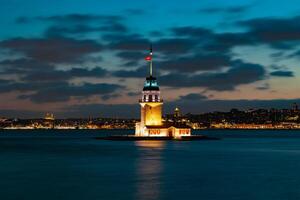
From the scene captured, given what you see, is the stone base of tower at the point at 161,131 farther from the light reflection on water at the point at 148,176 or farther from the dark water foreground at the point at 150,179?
the dark water foreground at the point at 150,179

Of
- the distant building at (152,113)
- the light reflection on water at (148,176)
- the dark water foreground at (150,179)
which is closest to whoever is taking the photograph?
the dark water foreground at (150,179)

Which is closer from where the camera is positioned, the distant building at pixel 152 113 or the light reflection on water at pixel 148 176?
the light reflection on water at pixel 148 176

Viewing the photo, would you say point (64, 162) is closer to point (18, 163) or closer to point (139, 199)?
point (18, 163)

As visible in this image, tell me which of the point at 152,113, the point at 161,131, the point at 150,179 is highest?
the point at 152,113

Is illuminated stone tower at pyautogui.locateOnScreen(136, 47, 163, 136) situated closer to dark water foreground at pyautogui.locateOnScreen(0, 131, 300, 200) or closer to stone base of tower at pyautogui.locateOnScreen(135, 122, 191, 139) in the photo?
stone base of tower at pyautogui.locateOnScreen(135, 122, 191, 139)

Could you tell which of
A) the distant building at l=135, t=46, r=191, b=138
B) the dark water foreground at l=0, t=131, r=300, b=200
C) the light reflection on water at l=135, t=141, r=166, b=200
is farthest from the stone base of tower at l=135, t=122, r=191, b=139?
the dark water foreground at l=0, t=131, r=300, b=200

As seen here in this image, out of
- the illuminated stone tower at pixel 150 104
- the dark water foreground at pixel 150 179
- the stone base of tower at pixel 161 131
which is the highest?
the illuminated stone tower at pixel 150 104

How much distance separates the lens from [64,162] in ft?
160

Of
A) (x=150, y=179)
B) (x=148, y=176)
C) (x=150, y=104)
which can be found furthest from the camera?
(x=150, y=104)

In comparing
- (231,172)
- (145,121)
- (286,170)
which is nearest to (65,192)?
(231,172)

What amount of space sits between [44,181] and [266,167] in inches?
703

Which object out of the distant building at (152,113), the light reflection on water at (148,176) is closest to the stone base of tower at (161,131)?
the distant building at (152,113)

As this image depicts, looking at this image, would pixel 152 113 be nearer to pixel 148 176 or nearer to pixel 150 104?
pixel 150 104

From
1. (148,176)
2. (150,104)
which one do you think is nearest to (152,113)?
(150,104)
